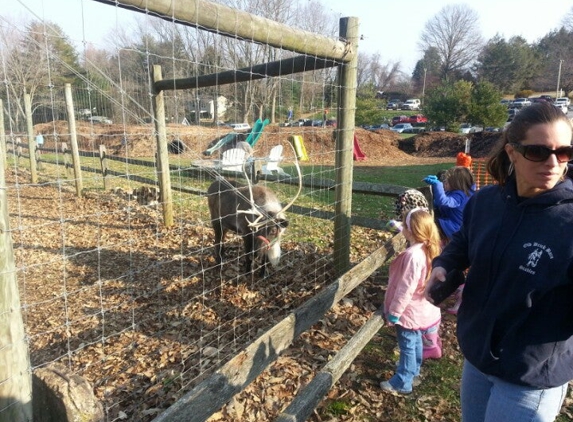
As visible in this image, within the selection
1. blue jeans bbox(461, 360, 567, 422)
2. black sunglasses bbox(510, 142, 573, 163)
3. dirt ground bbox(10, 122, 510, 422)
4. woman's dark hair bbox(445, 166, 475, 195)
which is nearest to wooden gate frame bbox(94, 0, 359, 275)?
dirt ground bbox(10, 122, 510, 422)

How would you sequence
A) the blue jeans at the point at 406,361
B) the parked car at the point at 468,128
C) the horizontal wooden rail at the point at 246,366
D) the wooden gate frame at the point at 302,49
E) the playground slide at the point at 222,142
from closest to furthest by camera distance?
the horizontal wooden rail at the point at 246,366 → the wooden gate frame at the point at 302,49 → the blue jeans at the point at 406,361 → the playground slide at the point at 222,142 → the parked car at the point at 468,128

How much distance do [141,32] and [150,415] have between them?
299cm

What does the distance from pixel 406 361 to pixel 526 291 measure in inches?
73.2

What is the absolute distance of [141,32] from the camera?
3.30 m

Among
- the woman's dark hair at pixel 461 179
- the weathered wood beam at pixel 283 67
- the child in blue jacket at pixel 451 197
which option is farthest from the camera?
the woman's dark hair at pixel 461 179

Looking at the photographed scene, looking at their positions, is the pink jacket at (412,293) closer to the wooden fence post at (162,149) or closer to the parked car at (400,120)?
the wooden fence post at (162,149)

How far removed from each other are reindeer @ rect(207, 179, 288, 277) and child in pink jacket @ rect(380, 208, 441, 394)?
1972 millimetres

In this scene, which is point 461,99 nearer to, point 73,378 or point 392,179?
point 392,179

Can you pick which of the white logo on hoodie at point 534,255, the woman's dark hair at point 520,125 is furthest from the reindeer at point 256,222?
the white logo on hoodie at point 534,255

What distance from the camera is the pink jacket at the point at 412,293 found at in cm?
313

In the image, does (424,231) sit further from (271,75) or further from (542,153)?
(271,75)

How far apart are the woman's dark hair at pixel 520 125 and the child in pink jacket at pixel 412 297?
1.22 meters

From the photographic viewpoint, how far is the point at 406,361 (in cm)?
328

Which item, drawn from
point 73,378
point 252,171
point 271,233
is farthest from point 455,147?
point 73,378
